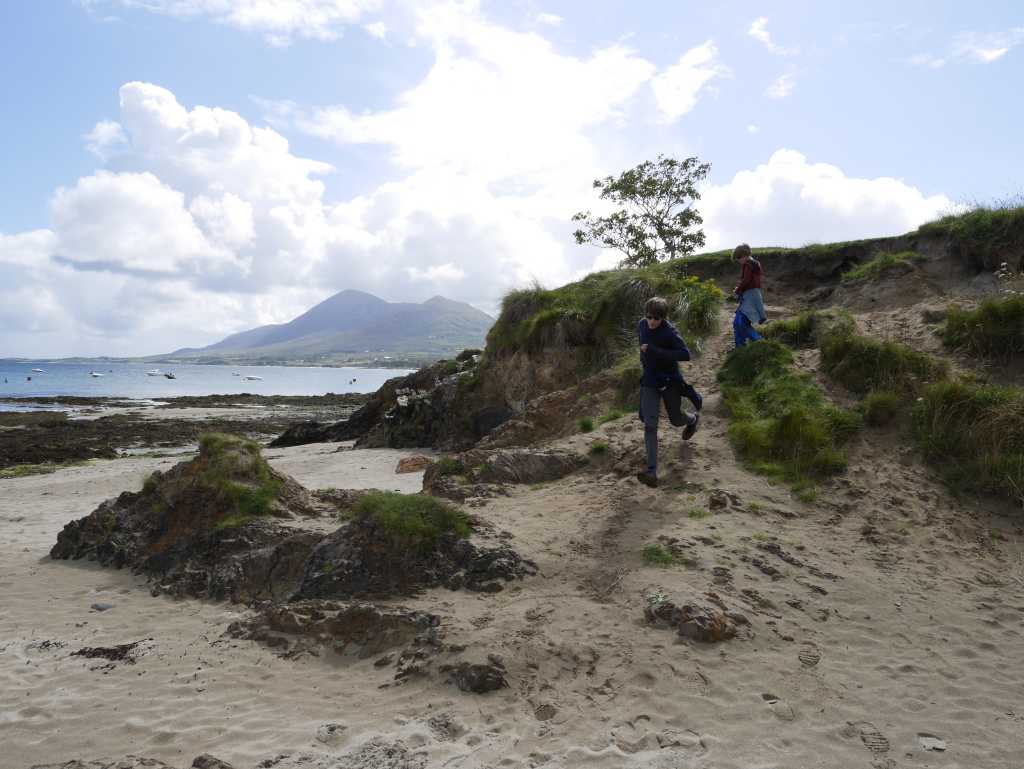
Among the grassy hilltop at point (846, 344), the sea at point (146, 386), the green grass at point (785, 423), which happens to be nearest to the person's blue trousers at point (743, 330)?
the grassy hilltop at point (846, 344)

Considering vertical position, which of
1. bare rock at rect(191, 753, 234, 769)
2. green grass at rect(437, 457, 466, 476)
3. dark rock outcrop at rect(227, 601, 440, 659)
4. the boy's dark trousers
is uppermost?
the boy's dark trousers

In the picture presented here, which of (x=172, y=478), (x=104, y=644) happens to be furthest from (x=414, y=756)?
Result: (x=172, y=478)

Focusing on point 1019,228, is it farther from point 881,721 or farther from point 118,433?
point 118,433

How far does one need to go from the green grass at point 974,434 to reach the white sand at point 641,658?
30 centimetres

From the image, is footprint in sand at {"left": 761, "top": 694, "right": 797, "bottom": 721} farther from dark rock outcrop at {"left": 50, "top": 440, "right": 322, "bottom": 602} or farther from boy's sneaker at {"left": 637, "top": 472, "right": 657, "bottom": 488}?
dark rock outcrop at {"left": 50, "top": 440, "right": 322, "bottom": 602}

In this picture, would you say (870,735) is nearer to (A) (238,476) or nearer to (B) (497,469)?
(B) (497,469)

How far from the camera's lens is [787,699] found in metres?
4.46

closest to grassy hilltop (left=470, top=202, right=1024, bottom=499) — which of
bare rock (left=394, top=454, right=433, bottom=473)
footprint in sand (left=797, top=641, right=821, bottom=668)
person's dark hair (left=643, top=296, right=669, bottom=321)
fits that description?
person's dark hair (left=643, top=296, right=669, bottom=321)

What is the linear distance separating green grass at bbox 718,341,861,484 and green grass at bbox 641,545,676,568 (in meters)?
2.53

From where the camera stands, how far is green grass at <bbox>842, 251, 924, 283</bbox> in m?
14.7

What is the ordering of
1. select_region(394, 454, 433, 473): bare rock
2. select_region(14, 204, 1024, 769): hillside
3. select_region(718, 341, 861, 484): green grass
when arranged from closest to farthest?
select_region(14, 204, 1024, 769): hillside < select_region(718, 341, 861, 484): green grass < select_region(394, 454, 433, 473): bare rock

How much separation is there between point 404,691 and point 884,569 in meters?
4.60

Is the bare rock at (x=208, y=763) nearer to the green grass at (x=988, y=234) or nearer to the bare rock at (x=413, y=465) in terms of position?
the bare rock at (x=413, y=465)

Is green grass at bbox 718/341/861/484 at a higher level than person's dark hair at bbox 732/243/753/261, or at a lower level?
lower
